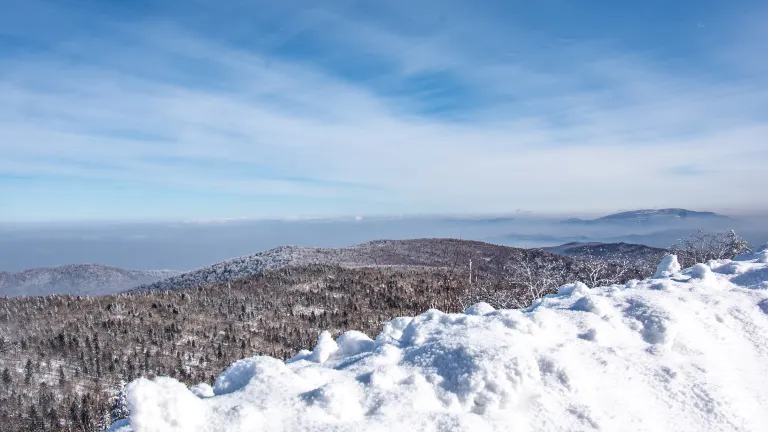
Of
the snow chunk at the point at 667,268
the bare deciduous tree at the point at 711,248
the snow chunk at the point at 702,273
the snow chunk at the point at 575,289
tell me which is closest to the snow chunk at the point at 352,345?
the snow chunk at the point at 575,289

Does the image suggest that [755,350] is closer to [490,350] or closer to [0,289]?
[490,350]

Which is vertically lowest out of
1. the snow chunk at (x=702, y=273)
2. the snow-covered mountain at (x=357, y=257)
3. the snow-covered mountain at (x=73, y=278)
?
the snow-covered mountain at (x=73, y=278)

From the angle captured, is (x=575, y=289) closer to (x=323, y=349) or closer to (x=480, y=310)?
(x=480, y=310)

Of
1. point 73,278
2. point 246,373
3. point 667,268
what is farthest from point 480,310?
point 73,278

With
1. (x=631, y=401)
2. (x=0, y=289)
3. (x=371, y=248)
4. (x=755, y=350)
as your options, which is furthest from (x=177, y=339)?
(x=0, y=289)

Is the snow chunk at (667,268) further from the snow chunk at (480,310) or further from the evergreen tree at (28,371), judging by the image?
the evergreen tree at (28,371)

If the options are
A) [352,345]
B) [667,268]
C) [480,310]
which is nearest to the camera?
[352,345]
